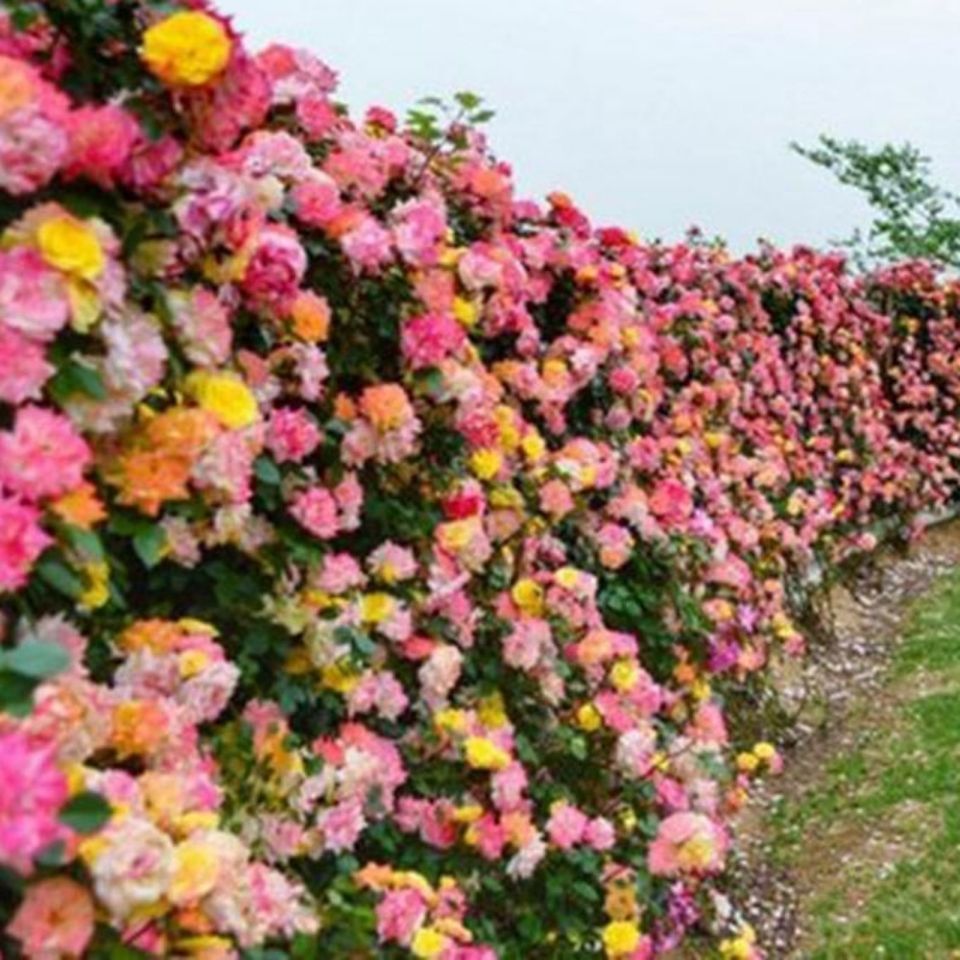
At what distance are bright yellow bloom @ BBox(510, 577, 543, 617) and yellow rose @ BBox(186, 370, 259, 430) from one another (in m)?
1.63

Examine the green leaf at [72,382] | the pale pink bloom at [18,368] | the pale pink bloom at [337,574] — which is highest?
the pale pink bloom at [18,368]

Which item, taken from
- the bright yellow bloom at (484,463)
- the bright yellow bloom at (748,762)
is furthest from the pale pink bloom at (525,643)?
the bright yellow bloom at (748,762)

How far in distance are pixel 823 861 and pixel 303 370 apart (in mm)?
3304

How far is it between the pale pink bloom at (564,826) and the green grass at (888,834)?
4.42 ft

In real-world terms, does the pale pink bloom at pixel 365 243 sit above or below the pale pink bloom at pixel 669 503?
above

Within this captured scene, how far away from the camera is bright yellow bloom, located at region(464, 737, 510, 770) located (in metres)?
3.02

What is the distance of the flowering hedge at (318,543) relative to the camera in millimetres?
1647

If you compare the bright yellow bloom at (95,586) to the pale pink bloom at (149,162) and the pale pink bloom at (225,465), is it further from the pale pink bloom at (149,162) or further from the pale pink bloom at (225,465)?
the pale pink bloom at (149,162)

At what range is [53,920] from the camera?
1.43m

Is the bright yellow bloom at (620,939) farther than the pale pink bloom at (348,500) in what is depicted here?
Yes

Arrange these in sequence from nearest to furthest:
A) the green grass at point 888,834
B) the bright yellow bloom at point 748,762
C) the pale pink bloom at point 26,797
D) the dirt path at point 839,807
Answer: the pale pink bloom at point 26,797 < the green grass at point 888,834 < the dirt path at point 839,807 < the bright yellow bloom at point 748,762

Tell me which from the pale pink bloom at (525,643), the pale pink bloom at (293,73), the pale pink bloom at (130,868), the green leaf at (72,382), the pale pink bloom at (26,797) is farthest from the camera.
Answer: the pale pink bloom at (525,643)

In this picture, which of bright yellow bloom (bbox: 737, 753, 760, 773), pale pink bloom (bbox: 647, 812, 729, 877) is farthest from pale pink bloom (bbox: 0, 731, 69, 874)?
bright yellow bloom (bbox: 737, 753, 760, 773)

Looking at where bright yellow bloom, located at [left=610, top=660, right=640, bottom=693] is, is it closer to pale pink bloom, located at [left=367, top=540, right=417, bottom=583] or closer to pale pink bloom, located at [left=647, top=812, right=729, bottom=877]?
pale pink bloom, located at [left=647, top=812, right=729, bottom=877]
